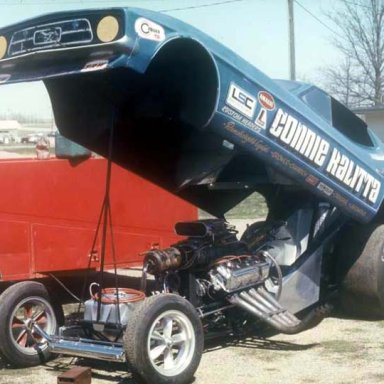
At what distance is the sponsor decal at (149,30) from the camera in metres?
5.32

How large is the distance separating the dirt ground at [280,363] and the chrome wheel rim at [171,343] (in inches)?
10.2

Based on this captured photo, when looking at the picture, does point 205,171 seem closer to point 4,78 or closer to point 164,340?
point 164,340

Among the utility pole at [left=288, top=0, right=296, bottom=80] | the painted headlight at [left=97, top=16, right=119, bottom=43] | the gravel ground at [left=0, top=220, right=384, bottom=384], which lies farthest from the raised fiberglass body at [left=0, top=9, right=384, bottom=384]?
the utility pole at [left=288, top=0, right=296, bottom=80]

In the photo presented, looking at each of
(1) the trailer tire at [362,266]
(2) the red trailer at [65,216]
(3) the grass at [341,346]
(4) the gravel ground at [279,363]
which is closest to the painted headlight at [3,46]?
(2) the red trailer at [65,216]

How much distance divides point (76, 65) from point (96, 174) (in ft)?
9.23

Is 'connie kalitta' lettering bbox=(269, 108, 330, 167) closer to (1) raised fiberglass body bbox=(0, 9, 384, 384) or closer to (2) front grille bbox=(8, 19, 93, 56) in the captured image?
(1) raised fiberglass body bbox=(0, 9, 384, 384)

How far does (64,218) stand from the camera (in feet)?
26.6

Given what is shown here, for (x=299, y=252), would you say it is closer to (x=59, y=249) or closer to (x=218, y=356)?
(x=218, y=356)

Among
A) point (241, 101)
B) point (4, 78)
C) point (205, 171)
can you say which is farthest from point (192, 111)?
point (4, 78)

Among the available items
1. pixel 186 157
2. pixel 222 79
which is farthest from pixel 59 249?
pixel 222 79

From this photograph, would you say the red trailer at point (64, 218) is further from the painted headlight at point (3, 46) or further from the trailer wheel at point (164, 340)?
the painted headlight at point (3, 46)

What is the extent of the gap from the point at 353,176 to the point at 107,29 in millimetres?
2855

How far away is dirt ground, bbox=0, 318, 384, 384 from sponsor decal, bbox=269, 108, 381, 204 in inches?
51.0

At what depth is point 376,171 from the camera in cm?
755
